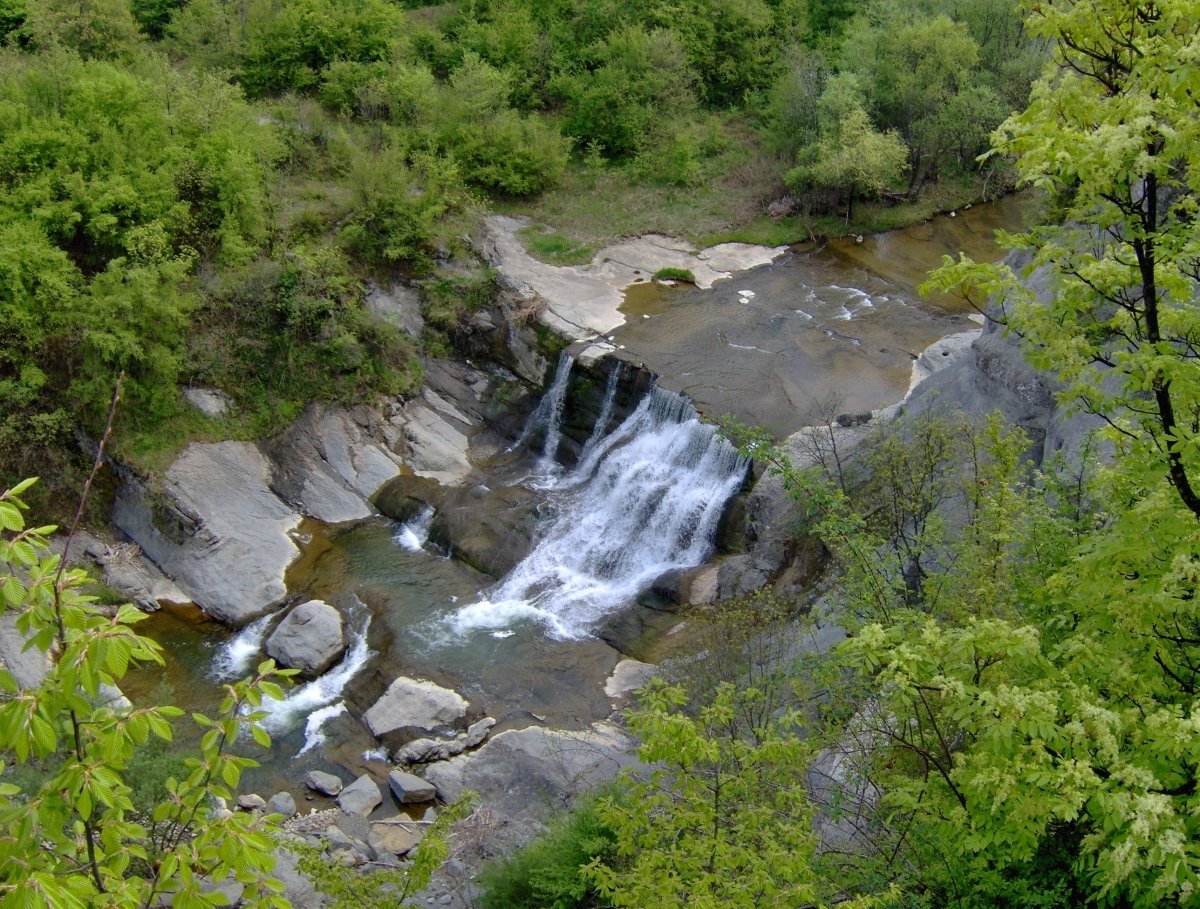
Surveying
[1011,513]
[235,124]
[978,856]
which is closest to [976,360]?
[1011,513]

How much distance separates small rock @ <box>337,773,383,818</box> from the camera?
14039mm

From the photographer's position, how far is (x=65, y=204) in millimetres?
19734

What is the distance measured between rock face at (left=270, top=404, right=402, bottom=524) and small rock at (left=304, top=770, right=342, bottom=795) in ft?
23.4

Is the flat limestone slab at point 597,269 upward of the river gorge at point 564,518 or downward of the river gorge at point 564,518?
upward

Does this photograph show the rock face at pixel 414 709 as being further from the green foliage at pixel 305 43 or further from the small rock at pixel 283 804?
the green foliage at pixel 305 43

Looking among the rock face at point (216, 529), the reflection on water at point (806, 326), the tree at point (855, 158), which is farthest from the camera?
the tree at point (855, 158)

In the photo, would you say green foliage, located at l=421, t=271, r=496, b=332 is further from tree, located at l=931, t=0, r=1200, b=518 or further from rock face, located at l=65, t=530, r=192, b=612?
tree, located at l=931, t=0, r=1200, b=518

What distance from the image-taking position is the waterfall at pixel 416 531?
20.2 m

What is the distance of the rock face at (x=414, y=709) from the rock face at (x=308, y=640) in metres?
1.57

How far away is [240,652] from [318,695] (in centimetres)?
213

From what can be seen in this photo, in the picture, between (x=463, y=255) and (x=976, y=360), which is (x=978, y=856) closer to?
(x=976, y=360)

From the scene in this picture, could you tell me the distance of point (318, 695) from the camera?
1650 centimetres

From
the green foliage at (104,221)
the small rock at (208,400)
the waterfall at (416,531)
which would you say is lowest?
the waterfall at (416,531)

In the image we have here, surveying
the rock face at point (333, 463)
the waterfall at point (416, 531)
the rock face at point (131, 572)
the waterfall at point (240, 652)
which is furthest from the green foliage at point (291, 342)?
the waterfall at point (240, 652)
